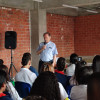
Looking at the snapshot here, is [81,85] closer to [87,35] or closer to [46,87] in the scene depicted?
[46,87]

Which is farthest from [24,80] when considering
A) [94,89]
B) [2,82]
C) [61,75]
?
[94,89]

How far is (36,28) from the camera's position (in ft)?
28.5

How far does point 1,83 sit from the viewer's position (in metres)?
2.48

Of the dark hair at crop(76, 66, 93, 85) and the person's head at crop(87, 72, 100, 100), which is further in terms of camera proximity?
the dark hair at crop(76, 66, 93, 85)

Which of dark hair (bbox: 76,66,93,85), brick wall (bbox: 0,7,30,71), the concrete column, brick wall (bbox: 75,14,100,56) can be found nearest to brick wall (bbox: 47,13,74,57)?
brick wall (bbox: 75,14,100,56)

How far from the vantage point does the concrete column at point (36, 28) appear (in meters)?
8.65

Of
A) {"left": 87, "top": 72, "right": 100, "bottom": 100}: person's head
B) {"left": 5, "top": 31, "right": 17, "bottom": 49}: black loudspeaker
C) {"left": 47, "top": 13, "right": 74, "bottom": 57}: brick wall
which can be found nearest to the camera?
{"left": 87, "top": 72, "right": 100, "bottom": 100}: person's head

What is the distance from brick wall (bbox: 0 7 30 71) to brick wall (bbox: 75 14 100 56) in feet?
13.2

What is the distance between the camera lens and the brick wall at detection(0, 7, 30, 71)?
7.79m

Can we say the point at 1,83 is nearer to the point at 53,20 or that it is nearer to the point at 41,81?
the point at 41,81

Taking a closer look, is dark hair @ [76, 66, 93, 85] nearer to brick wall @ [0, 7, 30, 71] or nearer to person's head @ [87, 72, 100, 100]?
person's head @ [87, 72, 100, 100]

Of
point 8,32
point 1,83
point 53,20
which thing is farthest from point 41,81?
point 53,20

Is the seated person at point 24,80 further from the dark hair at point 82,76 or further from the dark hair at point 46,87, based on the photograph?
the dark hair at point 46,87

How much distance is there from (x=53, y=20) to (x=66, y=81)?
6750 mm
